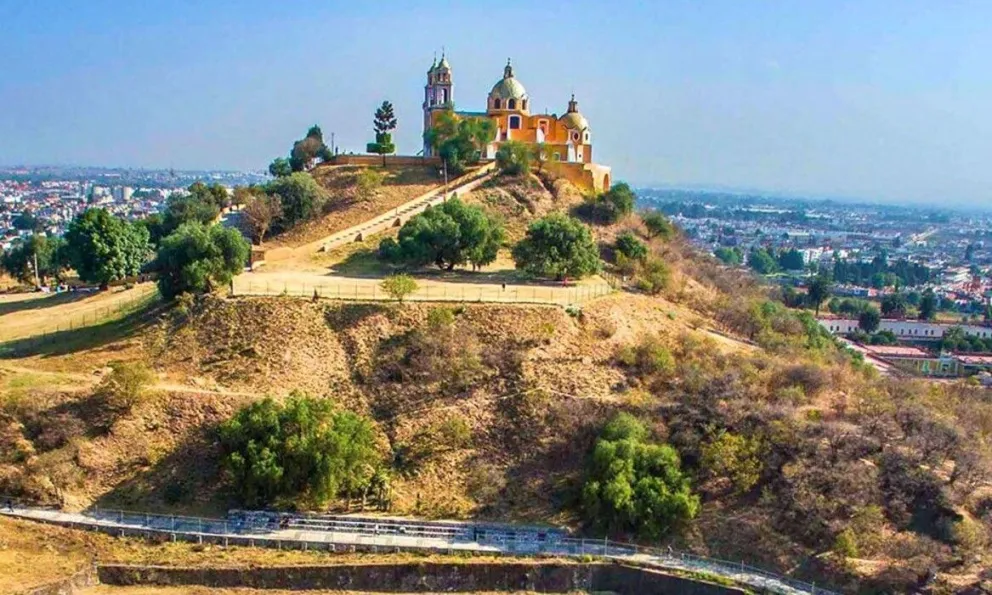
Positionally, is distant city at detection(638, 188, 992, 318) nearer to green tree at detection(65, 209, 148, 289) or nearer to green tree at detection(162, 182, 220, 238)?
green tree at detection(162, 182, 220, 238)

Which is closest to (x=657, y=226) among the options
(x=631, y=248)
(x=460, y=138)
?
(x=631, y=248)

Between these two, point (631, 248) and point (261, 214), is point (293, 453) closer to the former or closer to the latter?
point (631, 248)

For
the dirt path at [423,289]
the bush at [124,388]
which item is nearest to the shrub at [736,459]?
the dirt path at [423,289]

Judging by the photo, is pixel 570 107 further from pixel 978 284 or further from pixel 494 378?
pixel 978 284

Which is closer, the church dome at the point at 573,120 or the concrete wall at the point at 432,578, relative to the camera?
the concrete wall at the point at 432,578

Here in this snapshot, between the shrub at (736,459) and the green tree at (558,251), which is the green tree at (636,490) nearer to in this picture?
the shrub at (736,459)

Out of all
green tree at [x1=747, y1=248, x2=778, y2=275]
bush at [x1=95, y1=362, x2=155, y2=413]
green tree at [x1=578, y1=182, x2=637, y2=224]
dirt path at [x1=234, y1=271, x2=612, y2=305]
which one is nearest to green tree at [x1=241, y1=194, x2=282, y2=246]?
dirt path at [x1=234, y1=271, x2=612, y2=305]

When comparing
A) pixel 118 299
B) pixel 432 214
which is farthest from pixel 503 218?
pixel 118 299
